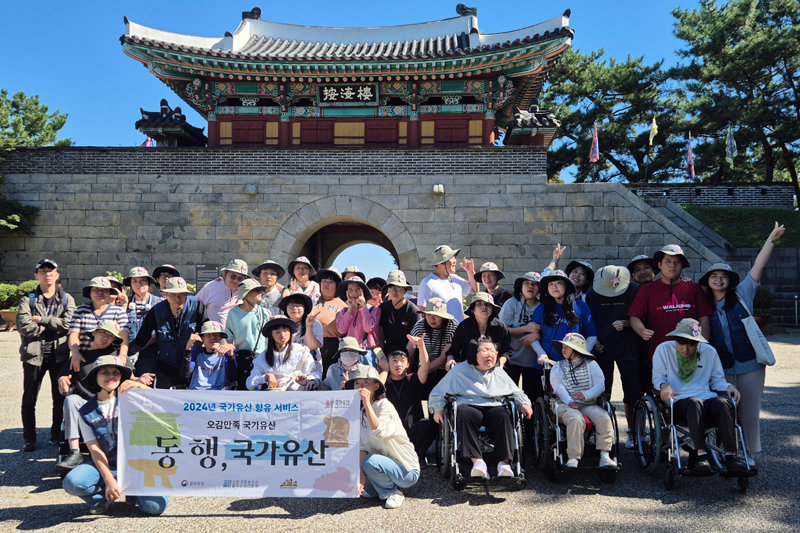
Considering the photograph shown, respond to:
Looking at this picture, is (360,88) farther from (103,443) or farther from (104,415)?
(103,443)

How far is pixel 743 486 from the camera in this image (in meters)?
4.52

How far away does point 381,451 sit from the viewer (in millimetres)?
4520

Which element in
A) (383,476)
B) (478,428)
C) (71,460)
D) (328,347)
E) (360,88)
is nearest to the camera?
(383,476)

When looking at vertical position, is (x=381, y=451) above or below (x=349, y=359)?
below

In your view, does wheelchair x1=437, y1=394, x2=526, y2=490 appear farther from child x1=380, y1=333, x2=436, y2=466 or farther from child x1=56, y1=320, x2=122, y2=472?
child x1=56, y1=320, x2=122, y2=472

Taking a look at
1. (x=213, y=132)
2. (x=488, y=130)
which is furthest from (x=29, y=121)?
(x=488, y=130)

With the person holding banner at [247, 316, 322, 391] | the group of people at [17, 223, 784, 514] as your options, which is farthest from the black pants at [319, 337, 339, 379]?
the person holding banner at [247, 316, 322, 391]

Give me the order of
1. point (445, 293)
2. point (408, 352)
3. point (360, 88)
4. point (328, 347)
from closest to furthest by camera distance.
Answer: point (408, 352), point (328, 347), point (445, 293), point (360, 88)

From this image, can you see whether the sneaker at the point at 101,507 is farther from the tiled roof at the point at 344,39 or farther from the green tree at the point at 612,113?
the green tree at the point at 612,113

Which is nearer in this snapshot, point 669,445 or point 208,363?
point 669,445

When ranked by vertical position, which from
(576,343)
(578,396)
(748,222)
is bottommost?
(578,396)

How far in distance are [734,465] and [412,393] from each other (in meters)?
2.63

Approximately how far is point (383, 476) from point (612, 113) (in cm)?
2458

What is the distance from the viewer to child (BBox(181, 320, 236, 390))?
517 cm
